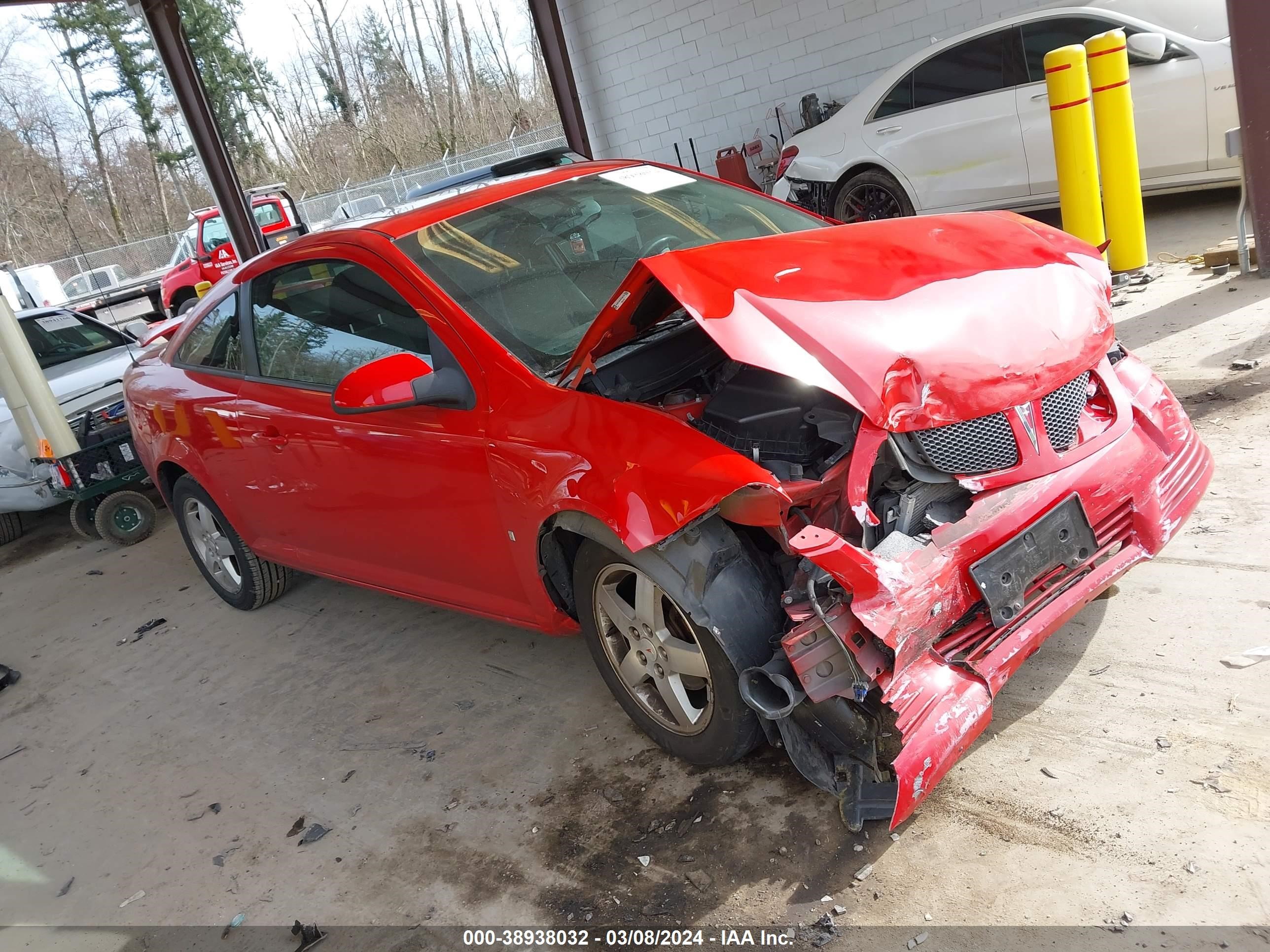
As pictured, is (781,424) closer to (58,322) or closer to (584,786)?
(584,786)

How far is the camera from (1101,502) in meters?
2.56

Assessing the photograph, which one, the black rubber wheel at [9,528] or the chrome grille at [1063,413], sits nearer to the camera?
the chrome grille at [1063,413]

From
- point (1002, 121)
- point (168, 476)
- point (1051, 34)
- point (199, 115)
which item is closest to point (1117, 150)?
point (1002, 121)

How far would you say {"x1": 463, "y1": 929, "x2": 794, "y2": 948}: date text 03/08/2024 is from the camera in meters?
2.28

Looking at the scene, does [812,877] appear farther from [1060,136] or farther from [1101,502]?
[1060,136]

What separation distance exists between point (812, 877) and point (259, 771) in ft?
7.13

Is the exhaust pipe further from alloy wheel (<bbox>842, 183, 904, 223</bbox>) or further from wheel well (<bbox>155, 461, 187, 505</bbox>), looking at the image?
alloy wheel (<bbox>842, 183, 904, 223</bbox>)

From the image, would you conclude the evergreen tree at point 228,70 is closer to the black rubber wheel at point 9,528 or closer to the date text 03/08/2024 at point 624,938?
the black rubber wheel at point 9,528

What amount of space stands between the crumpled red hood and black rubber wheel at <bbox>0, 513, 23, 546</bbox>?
6613mm

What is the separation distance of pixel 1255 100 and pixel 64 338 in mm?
8927

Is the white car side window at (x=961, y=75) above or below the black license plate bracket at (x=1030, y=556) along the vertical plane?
above

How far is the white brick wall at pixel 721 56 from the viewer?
33.0ft

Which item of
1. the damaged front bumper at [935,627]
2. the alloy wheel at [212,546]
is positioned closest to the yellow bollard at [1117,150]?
the damaged front bumper at [935,627]

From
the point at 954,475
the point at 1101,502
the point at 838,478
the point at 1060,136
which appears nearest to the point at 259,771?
the point at 838,478
